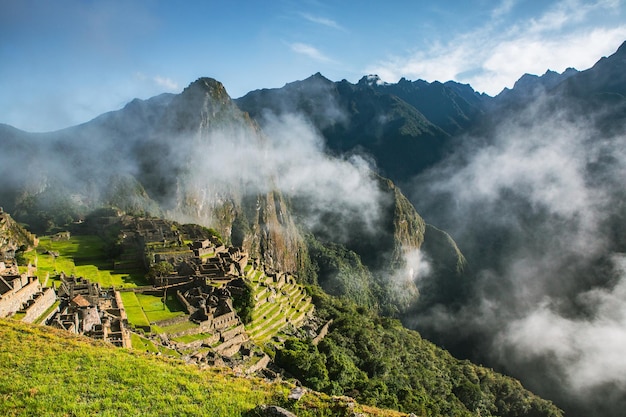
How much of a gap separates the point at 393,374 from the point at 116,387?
41.8m

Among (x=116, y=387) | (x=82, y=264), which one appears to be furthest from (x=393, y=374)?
(x=116, y=387)

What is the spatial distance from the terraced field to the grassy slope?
2040 cm

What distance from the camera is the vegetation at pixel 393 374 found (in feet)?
110

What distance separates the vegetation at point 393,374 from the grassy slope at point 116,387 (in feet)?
57.8

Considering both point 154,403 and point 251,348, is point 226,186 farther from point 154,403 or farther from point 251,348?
point 154,403

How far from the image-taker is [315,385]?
30.5 meters

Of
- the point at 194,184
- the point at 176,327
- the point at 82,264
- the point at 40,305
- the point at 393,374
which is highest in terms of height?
the point at 194,184

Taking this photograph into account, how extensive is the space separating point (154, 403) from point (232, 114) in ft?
584

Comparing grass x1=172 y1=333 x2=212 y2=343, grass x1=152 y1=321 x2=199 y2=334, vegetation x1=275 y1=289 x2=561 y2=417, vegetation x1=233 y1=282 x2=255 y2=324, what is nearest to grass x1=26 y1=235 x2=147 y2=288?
grass x1=152 y1=321 x2=199 y2=334

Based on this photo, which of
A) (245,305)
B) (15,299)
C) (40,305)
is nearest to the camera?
(15,299)

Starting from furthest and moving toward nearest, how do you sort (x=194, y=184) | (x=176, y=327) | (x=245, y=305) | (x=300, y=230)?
1. (x=300, y=230)
2. (x=194, y=184)
3. (x=245, y=305)
4. (x=176, y=327)

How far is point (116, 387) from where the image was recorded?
1327 centimetres

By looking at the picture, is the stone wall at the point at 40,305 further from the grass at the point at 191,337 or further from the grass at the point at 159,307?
the grass at the point at 191,337

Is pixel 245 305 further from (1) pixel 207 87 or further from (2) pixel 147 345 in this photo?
(1) pixel 207 87
